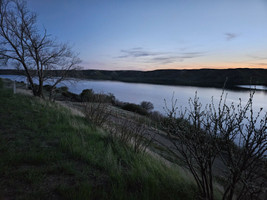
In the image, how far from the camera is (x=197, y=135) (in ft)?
7.77

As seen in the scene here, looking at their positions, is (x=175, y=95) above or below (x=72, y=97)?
above

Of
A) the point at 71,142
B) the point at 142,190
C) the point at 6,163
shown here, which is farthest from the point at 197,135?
the point at 6,163

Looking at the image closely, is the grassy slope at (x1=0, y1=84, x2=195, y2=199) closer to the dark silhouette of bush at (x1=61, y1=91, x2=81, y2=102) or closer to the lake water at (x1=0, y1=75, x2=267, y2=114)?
the lake water at (x1=0, y1=75, x2=267, y2=114)

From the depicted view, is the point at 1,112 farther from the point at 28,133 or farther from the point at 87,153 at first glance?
the point at 87,153

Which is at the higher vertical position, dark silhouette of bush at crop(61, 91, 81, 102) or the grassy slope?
the grassy slope

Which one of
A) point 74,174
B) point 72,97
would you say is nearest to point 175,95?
point 72,97

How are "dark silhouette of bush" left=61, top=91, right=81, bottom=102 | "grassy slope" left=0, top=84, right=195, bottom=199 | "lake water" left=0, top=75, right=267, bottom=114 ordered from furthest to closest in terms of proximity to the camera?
"dark silhouette of bush" left=61, top=91, right=81, bottom=102 < "lake water" left=0, top=75, right=267, bottom=114 < "grassy slope" left=0, top=84, right=195, bottom=199

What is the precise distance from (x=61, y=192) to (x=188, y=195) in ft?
6.50

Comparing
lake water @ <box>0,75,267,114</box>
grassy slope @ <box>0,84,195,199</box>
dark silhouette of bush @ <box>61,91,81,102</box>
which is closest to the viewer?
grassy slope @ <box>0,84,195,199</box>

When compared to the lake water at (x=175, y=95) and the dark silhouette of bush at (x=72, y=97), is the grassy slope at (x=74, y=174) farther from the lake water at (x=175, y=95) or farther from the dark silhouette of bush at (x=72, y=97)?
the dark silhouette of bush at (x=72, y=97)

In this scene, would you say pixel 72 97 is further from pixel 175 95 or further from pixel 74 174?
pixel 175 95

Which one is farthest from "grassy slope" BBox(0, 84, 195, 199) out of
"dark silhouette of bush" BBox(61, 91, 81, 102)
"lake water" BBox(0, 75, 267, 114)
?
"dark silhouette of bush" BBox(61, 91, 81, 102)

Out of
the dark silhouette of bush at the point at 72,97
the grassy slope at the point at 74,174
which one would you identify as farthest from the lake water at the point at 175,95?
the grassy slope at the point at 74,174

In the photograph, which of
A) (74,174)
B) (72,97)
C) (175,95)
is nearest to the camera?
(74,174)
